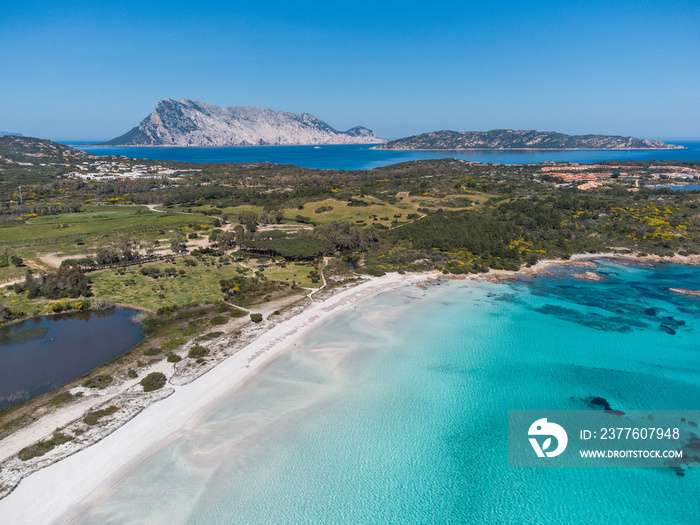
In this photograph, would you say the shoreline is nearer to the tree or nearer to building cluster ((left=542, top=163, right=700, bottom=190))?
the tree

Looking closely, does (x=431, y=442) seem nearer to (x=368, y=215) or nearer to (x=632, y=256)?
(x=632, y=256)

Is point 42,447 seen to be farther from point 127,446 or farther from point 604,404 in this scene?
point 604,404

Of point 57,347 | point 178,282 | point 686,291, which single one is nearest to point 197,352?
point 57,347

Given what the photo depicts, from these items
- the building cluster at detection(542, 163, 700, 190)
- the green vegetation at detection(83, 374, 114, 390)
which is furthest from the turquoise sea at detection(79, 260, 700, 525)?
the building cluster at detection(542, 163, 700, 190)

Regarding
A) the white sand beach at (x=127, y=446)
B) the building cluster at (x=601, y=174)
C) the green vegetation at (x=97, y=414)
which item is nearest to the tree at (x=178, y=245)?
the white sand beach at (x=127, y=446)

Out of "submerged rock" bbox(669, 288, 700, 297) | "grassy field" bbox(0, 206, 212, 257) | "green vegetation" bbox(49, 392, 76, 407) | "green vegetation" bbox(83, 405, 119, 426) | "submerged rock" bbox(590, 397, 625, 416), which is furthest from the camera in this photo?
"grassy field" bbox(0, 206, 212, 257)

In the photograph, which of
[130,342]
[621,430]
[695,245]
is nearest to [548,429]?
[621,430]

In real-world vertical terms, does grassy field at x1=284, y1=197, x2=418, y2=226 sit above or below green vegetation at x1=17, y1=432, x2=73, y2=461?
above
